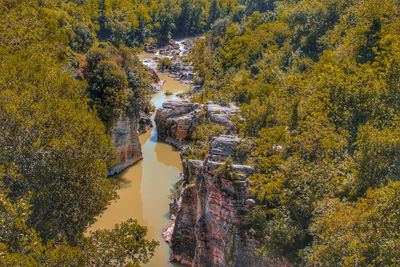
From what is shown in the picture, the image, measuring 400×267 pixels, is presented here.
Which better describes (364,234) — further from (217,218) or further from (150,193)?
(150,193)

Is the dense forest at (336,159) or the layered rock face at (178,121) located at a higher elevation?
the dense forest at (336,159)

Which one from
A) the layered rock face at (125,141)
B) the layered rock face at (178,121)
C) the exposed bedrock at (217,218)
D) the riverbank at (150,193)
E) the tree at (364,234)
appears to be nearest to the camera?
the tree at (364,234)

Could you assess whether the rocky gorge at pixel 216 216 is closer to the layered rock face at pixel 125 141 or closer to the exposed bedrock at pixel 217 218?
the exposed bedrock at pixel 217 218

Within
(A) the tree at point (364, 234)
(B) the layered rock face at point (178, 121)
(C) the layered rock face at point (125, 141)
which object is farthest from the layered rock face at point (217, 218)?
(B) the layered rock face at point (178, 121)

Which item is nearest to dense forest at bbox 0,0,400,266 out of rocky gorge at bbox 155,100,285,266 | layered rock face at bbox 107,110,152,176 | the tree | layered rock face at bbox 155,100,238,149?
the tree

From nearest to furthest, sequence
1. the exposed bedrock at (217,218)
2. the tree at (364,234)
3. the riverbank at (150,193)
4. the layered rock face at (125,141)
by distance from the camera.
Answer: the tree at (364,234) → the exposed bedrock at (217,218) → the riverbank at (150,193) → the layered rock face at (125,141)

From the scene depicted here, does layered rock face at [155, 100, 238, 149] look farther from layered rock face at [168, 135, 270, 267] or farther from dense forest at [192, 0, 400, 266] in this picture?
layered rock face at [168, 135, 270, 267]


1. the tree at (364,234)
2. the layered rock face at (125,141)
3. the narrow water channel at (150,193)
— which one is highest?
the tree at (364,234)

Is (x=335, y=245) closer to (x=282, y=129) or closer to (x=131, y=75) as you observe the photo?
(x=282, y=129)
